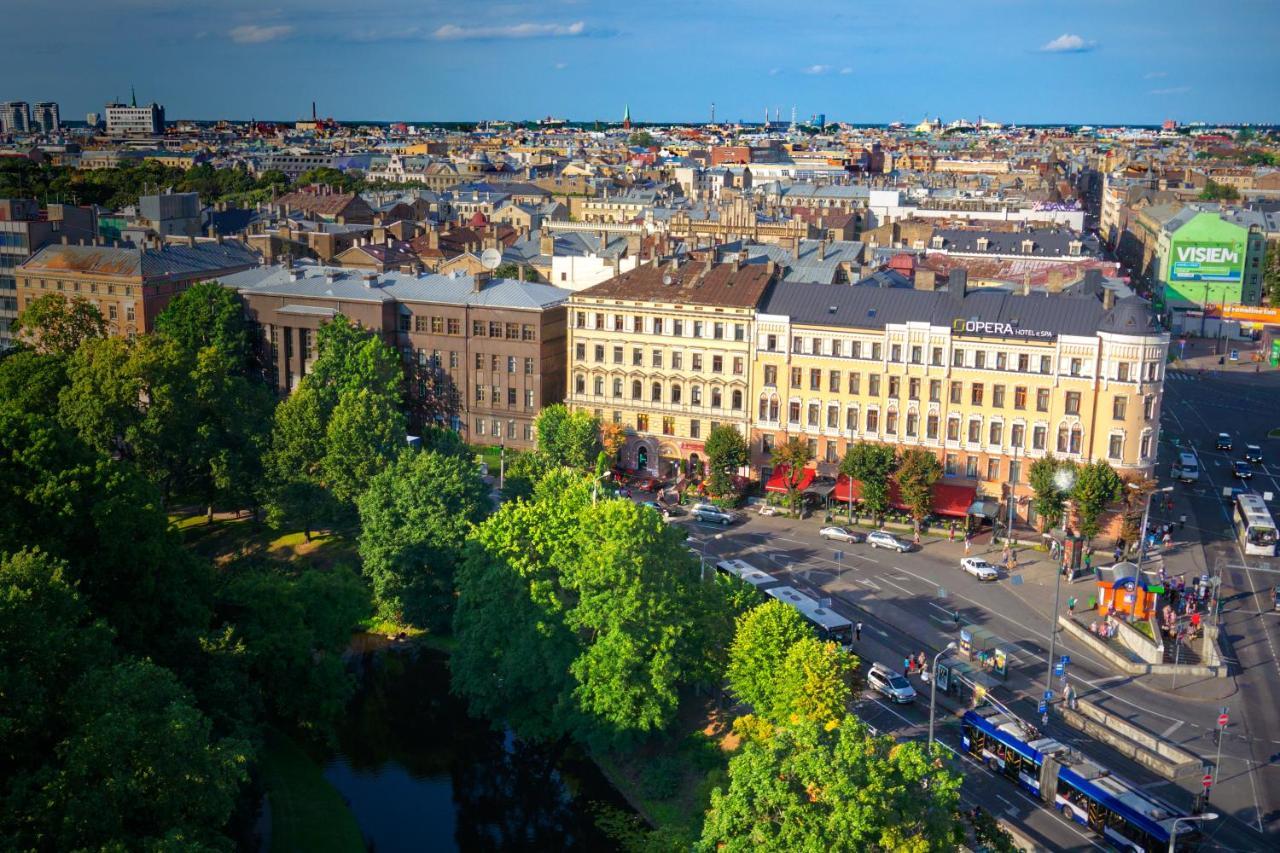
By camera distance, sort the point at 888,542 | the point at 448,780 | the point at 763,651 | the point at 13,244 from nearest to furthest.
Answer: the point at 763,651, the point at 448,780, the point at 888,542, the point at 13,244

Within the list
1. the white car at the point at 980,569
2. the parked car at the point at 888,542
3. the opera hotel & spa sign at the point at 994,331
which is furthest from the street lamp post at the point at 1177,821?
the opera hotel & spa sign at the point at 994,331

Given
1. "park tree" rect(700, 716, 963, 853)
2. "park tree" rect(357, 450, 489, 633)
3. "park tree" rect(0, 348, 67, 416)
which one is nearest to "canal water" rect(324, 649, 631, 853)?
"park tree" rect(357, 450, 489, 633)

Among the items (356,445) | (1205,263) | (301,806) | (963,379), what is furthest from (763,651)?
(1205,263)

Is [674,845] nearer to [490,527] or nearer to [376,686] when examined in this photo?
[490,527]

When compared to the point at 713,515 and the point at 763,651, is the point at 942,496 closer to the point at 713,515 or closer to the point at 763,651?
the point at 713,515

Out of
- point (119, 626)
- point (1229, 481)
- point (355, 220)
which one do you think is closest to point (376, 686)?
point (119, 626)
